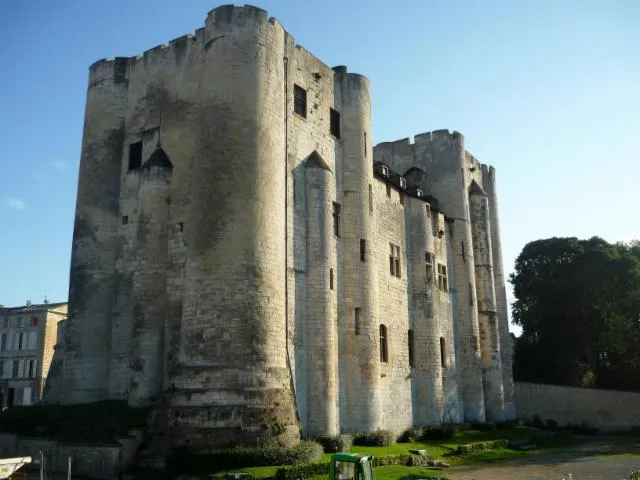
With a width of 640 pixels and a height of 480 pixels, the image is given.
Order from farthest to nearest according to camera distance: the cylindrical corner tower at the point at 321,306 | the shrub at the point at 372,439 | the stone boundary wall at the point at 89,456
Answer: the shrub at the point at 372,439 < the cylindrical corner tower at the point at 321,306 < the stone boundary wall at the point at 89,456

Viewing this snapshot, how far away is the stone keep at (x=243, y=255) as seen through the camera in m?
21.0

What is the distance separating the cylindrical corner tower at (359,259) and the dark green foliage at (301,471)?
751cm

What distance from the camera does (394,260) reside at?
33.3 meters

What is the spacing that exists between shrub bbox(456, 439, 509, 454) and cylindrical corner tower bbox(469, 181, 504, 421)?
860 cm

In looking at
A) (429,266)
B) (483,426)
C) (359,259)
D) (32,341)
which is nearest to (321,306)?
(359,259)

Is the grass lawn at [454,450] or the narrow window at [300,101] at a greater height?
the narrow window at [300,101]

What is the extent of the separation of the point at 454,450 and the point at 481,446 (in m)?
2.44

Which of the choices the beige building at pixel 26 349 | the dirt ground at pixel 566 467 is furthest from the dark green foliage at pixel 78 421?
the beige building at pixel 26 349

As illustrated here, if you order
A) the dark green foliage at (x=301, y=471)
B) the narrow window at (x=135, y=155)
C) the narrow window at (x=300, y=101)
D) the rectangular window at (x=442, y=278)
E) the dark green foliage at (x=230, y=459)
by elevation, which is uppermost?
the narrow window at (x=300, y=101)

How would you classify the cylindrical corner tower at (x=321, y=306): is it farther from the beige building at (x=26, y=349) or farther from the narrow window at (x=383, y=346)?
the beige building at (x=26, y=349)

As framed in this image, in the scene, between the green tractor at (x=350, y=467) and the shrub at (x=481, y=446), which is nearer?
the green tractor at (x=350, y=467)

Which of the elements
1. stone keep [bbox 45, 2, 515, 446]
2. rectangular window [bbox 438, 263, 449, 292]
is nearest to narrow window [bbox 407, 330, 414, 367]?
stone keep [bbox 45, 2, 515, 446]

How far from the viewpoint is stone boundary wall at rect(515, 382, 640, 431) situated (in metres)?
40.4

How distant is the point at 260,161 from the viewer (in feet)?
74.2
